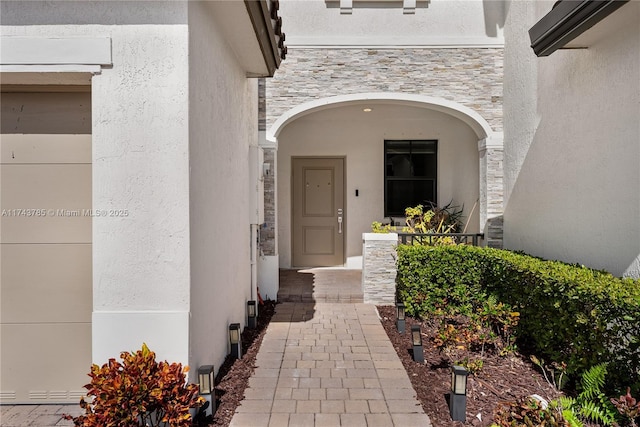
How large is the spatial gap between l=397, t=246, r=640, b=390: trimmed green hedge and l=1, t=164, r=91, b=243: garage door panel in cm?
417

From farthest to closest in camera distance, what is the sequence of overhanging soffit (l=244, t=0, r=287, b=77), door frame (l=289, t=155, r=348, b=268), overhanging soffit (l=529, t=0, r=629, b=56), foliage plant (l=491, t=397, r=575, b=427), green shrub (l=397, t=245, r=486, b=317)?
door frame (l=289, t=155, r=348, b=268)
green shrub (l=397, t=245, r=486, b=317)
overhanging soffit (l=529, t=0, r=629, b=56)
overhanging soffit (l=244, t=0, r=287, b=77)
foliage plant (l=491, t=397, r=575, b=427)

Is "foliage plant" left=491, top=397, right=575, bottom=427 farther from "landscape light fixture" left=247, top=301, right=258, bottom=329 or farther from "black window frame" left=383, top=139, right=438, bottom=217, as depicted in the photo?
"black window frame" left=383, top=139, right=438, bottom=217

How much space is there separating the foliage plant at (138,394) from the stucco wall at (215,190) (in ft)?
1.21

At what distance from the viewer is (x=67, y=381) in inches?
124

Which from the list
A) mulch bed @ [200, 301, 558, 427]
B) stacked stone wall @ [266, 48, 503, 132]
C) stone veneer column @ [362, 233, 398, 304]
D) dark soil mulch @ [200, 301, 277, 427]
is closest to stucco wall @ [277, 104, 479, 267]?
stacked stone wall @ [266, 48, 503, 132]

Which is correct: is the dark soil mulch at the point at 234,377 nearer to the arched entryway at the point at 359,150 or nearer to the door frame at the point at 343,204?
the door frame at the point at 343,204

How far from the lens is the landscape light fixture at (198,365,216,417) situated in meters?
2.93

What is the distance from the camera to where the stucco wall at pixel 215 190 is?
302cm

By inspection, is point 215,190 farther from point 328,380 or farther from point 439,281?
point 439,281

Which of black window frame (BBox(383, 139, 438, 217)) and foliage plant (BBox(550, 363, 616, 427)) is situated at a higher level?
black window frame (BBox(383, 139, 438, 217))

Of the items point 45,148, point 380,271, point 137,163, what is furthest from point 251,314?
point 45,148

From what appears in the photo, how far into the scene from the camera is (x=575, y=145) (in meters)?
4.70

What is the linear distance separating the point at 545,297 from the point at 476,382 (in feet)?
3.89

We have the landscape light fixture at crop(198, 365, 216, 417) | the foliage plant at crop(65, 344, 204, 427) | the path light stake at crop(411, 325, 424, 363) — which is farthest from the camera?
the path light stake at crop(411, 325, 424, 363)
